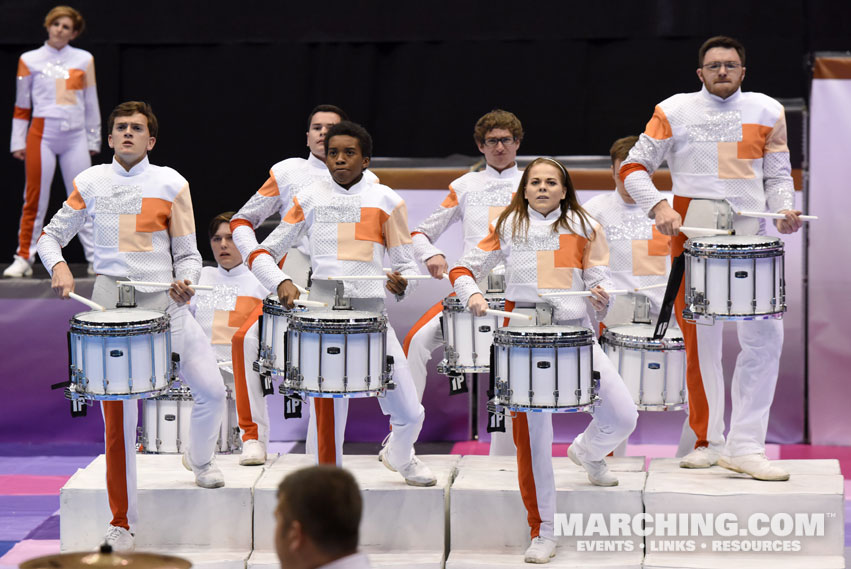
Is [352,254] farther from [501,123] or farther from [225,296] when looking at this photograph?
[225,296]

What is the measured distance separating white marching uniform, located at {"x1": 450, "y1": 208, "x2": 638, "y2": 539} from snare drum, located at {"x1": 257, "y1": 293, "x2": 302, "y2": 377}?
0.84 metres

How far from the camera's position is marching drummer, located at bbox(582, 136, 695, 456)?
23.0 feet

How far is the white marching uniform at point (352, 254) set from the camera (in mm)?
5805

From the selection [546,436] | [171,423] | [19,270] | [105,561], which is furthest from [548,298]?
[19,270]

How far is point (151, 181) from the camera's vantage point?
5.84m

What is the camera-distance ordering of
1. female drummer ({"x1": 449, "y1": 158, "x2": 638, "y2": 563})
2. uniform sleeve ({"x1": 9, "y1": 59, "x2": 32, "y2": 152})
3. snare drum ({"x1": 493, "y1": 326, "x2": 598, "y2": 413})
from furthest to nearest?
uniform sleeve ({"x1": 9, "y1": 59, "x2": 32, "y2": 152}) → female drummer ({"x1": 449, "y1": 158, "x2": 638, "y2": 563}) → snare drum ({"x1": 493, "y1": 326, "x2": 598, "y2": 413})

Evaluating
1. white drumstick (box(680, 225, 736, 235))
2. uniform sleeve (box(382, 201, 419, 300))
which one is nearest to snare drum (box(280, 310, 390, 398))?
uniform sleeve (box(382, 201, 419, 300))

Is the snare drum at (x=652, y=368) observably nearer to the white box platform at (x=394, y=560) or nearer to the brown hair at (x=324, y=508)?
the white box platform at (x=394, y=560)

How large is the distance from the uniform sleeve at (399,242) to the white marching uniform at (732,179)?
1090 millimetres

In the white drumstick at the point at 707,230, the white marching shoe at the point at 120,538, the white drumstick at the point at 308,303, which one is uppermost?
the white drumstick at the point at 707,230

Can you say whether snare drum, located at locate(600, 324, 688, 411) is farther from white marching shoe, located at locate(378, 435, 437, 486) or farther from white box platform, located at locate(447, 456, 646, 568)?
white marching shoe, located at locate(378, 435, 437, 486)

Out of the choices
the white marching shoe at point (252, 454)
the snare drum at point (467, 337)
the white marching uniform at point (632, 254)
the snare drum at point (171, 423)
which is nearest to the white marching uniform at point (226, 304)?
the snare drum at point (171, 423)

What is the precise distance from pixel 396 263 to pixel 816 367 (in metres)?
3.24

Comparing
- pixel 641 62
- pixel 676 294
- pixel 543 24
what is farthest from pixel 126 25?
pixel 676 294
